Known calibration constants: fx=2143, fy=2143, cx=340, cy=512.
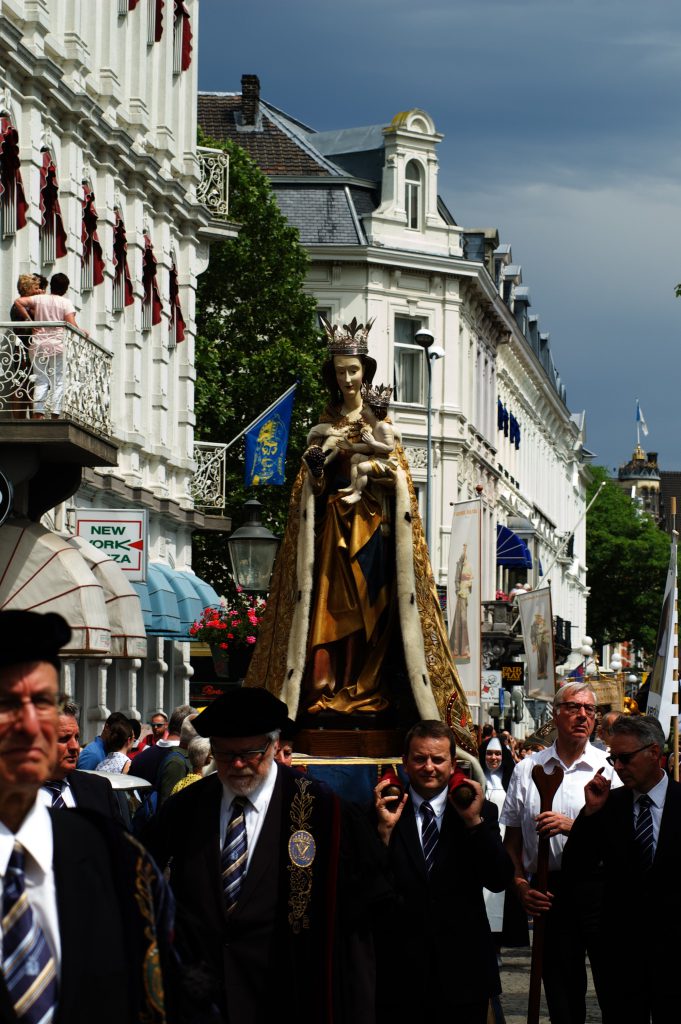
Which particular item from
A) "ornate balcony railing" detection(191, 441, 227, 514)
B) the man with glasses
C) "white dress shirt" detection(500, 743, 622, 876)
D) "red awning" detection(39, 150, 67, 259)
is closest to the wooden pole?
the man with glasses

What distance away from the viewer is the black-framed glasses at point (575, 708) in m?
10.1

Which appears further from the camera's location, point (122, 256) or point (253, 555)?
point (122, 256)

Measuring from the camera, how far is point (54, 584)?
72.3 feet

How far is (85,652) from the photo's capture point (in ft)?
71.6

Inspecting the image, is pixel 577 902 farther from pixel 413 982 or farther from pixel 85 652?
pixel 85 652

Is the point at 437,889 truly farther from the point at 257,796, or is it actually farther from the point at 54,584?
the point at 54,584

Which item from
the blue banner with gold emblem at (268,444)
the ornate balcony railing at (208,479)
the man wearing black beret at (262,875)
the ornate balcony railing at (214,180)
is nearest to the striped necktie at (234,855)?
the man wearing black beret at (262,875)

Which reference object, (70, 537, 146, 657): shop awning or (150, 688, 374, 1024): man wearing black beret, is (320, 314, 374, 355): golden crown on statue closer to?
(150, 688, 374, 1024): man wearing black beret

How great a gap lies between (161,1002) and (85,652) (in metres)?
17.4

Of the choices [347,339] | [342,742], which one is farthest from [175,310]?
[342,742]

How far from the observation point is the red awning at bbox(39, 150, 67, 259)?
2542cm

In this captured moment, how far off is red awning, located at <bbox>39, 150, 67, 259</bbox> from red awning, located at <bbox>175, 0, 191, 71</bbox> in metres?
9.15

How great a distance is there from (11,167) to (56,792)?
1733cm

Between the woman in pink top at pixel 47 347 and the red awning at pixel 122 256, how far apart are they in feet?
24.5
